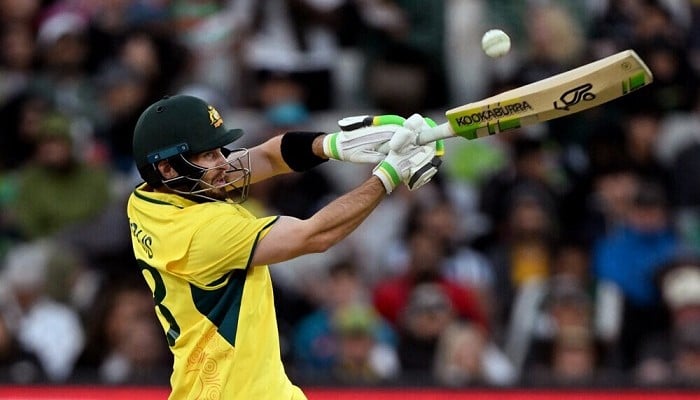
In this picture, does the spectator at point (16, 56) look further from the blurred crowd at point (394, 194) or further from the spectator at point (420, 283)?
the spectator at point (420, 283)

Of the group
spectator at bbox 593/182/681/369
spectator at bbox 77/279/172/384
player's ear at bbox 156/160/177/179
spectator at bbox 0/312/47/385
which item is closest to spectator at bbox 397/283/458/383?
spectator at bbox 593/182/681/369

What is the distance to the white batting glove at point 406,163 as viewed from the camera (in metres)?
5.15

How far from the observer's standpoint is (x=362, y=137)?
17.7ft

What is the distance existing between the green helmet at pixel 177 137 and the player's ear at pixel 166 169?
0.05 feet

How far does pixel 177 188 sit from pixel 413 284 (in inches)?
135

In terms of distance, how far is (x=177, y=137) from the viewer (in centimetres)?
523

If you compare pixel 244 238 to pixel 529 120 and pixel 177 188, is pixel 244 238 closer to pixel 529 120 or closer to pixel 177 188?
pixel 177 188

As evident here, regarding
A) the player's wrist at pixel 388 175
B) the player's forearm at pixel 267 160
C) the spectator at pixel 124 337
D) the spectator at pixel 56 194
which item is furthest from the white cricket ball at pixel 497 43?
the spectator at pixel 56 194

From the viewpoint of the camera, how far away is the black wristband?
5.77m

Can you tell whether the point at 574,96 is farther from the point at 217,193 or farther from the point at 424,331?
the point at 424,331

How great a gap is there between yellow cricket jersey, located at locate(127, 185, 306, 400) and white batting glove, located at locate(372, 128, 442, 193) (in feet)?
1.49

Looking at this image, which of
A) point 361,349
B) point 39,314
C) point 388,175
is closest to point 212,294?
point 388,175

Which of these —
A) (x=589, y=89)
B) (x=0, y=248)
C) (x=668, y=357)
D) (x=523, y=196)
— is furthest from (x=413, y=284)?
(x=589, y=89)

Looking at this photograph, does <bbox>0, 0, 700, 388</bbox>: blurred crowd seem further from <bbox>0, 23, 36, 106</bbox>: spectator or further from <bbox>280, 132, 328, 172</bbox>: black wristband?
<bbox>280, 132, 328, 172</bbox>: black wristband
